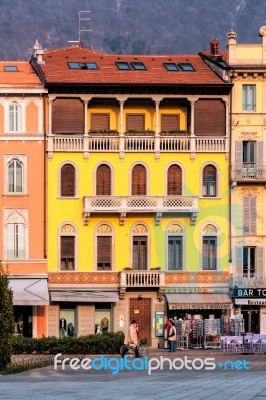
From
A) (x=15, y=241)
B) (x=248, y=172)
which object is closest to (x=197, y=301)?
(x=248, y=172)

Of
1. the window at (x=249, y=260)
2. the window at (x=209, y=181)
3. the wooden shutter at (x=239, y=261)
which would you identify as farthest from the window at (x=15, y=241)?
the window at (x=249, y=260)

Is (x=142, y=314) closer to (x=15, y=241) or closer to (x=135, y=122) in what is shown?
(x=15, y=241)

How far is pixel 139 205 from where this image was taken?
74375 millimetres

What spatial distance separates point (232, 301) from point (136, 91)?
1267 cm

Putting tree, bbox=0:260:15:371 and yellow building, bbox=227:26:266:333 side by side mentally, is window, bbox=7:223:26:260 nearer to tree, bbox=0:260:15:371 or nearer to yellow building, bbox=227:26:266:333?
yellow building, bbox=227:26:266:333

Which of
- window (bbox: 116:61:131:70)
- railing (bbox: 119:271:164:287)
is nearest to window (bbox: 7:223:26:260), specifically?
railing (bbox: 119:271:164:287)

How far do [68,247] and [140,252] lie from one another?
13.2ft

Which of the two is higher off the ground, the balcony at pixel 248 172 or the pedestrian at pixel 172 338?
the balcony at pixel 248 172

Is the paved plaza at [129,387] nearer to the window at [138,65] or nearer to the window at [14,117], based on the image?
the window at [14,117]

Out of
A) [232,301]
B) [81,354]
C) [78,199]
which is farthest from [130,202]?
[81,354]

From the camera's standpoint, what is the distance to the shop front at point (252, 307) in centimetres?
7431

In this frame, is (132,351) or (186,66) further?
(186,66)

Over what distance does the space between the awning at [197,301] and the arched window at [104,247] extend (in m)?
3.73

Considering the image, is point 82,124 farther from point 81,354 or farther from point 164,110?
point 81,354
